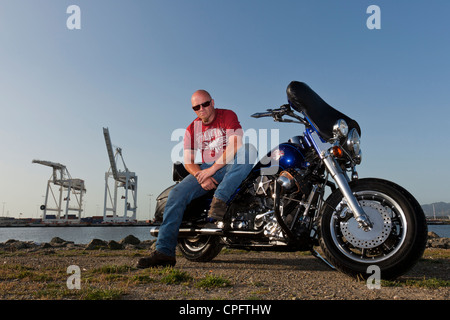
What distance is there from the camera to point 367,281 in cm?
284

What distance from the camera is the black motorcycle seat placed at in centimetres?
327

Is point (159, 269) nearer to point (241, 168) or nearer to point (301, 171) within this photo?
point (241, 168)

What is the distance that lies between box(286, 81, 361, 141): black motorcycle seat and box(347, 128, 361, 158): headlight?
0.10 metres

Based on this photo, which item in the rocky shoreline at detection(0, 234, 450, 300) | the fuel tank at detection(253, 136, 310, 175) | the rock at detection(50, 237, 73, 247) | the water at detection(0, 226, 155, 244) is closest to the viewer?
the rocky shoreline at detection(0, 234, 450, 300)

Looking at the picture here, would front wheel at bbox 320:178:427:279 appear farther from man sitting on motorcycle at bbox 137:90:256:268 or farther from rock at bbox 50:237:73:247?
rock at bbox 50:237:73:247

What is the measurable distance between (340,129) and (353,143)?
0.19 meters

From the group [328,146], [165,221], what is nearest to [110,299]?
[165,221]

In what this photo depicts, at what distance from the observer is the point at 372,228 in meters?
2.83

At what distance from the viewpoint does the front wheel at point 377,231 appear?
270 cm

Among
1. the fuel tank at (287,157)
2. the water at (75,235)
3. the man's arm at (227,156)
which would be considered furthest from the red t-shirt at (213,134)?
the water at (75,235)

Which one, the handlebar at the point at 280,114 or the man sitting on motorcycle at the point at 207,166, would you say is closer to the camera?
the handlebar at the point at 280,114

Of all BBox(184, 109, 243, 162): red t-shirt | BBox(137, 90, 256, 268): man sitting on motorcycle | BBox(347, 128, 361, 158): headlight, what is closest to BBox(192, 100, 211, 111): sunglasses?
BBox(137, 90, 256, 268): man sitting on motorcycle

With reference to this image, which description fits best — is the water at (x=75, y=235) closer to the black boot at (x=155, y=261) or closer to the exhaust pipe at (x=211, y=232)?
the exhaust pipe at (x=211, y=232)
